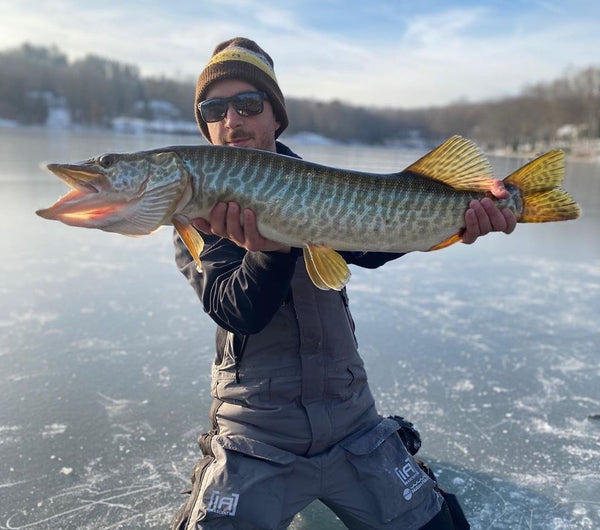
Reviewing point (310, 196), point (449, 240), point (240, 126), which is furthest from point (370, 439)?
point (240, 126)

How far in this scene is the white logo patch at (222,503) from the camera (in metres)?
2.15

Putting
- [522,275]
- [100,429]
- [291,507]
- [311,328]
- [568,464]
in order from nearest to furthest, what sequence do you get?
[291,507] → [311,328] → [568,464] → [100,429] → [522,275]

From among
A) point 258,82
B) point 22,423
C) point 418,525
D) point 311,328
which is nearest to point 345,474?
point 418,525

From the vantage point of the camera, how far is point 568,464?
→ 2951 mm

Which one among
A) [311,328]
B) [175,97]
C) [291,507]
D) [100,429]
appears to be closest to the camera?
[291,507]

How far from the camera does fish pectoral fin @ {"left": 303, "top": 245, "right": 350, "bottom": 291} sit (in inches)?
92.0

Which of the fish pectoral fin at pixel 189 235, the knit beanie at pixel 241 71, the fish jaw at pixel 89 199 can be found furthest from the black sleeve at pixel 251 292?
the knit beanie at pixel 241 71

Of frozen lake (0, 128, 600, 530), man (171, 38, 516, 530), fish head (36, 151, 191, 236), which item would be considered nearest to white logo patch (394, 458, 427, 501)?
man (171, 38, 516, 530)

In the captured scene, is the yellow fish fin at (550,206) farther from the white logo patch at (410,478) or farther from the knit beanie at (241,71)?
the knit beanie at (241,71)

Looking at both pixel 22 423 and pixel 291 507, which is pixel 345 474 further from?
pixel 22 423

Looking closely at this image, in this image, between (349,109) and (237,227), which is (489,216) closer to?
(237,227)

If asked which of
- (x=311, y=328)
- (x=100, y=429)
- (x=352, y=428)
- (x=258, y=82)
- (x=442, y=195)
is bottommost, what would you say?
(x=100, y=429)

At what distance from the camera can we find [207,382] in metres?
3.79

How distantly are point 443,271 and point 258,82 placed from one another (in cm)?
434
